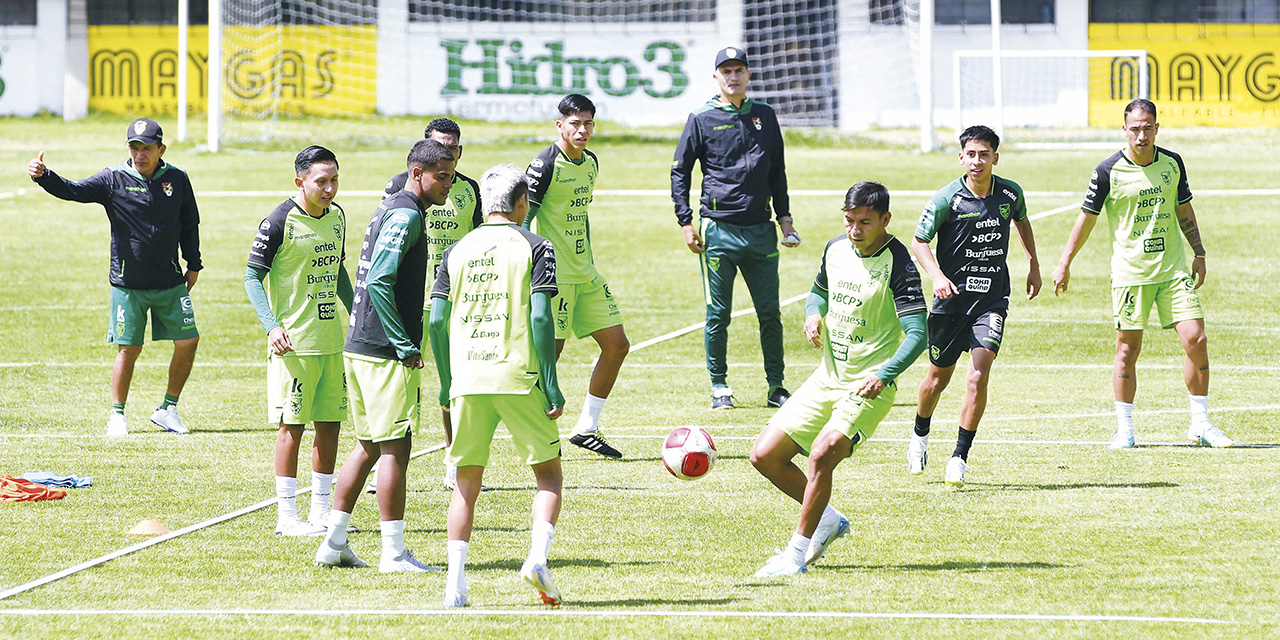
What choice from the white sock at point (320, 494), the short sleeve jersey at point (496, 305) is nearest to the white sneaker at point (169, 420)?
the white sock at point (320, 494)

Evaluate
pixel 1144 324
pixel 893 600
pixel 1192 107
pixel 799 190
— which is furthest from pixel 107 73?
pixel 893 600

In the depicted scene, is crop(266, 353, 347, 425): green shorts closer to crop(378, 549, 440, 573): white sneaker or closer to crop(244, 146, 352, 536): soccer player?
crop(244, 146, 352, 536): soccer player

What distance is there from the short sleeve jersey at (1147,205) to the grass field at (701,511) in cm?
124

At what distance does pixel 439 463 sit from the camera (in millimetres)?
10148

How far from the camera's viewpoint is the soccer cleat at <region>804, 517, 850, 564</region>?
7227mm

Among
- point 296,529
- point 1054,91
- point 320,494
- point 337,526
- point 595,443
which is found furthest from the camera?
point 1054,91

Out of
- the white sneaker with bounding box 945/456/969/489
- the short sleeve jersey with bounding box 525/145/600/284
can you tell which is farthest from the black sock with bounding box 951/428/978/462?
the short sleeve jersey with bounding box 525/145/600/284

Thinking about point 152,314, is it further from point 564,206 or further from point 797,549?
point 797,549

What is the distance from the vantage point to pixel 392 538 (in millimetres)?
7148

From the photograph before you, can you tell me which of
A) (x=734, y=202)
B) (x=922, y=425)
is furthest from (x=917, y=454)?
(x=734, y=202)

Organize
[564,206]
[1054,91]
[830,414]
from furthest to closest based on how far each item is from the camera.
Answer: [1054,91] → [564,206] → [830,414]

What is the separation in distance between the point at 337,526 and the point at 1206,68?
35.2 metres

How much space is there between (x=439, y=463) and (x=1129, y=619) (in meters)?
5.18

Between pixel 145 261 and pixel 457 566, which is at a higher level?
pixel 145 261
